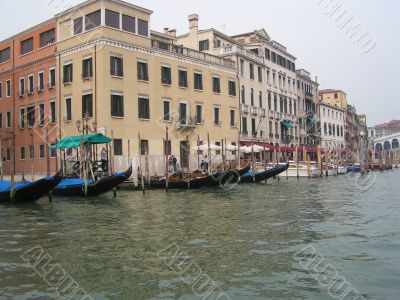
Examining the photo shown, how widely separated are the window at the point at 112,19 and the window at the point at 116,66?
5.82 ft

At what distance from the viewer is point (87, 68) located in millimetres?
26141

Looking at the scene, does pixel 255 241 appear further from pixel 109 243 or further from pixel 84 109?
pixel 84 109

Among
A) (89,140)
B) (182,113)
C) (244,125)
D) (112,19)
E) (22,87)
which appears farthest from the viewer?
(244,125)

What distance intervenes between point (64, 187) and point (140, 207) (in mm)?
5514

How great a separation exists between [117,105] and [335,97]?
4994cm

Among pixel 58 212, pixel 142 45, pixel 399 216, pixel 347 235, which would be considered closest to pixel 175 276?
pixel 347 235

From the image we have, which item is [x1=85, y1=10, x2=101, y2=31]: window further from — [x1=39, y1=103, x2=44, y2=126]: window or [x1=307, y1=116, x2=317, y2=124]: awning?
[x1=307, y1=116, x2=317, y2=124]: awning

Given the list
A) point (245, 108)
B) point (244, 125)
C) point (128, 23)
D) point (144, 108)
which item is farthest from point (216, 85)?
point (128, 23)

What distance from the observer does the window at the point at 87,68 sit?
25875 mm

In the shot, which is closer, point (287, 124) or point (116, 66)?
point (116, 66)

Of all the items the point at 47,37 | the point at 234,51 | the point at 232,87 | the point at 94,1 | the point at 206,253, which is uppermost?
the point at 94,1

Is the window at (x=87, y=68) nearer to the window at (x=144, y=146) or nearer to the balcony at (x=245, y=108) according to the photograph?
the window at (x=144, y=146)

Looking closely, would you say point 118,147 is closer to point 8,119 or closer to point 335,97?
point 8,119

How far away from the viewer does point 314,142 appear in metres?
53.6
